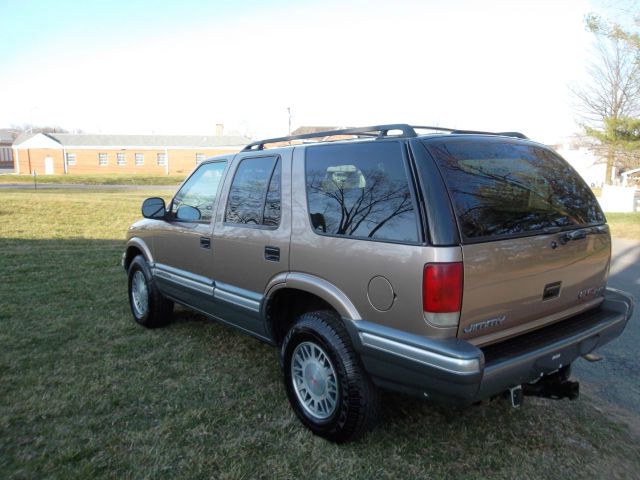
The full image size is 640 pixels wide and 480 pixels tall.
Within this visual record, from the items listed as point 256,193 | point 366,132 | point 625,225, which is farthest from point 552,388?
point 625,225

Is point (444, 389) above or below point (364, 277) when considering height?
below

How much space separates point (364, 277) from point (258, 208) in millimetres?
1248

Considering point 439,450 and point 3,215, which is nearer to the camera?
point 439,450

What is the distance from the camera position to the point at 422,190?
2.62m

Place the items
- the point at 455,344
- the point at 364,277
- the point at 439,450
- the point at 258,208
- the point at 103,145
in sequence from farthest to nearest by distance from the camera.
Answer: the point at 103,145, the point at 258,208, the point at 439,450, the point at 364,277, the point at 455,344

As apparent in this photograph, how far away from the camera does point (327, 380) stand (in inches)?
123

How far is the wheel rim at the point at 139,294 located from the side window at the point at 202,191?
1.06 meters

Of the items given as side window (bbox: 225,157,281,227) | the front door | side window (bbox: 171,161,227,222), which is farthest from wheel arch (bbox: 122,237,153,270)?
side window (bbox: 225,157,281,227)

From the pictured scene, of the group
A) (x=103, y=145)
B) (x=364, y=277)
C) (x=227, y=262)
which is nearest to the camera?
(x=364, y=277)

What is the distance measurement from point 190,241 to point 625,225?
43.6 feet

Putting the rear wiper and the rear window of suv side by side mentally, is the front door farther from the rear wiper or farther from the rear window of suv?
the rear wiper

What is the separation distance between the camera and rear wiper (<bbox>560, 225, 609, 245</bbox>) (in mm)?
3002

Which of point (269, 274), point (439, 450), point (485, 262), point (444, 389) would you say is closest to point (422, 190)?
point (485, 262)

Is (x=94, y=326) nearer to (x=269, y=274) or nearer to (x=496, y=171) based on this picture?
(x=269, y=274)
